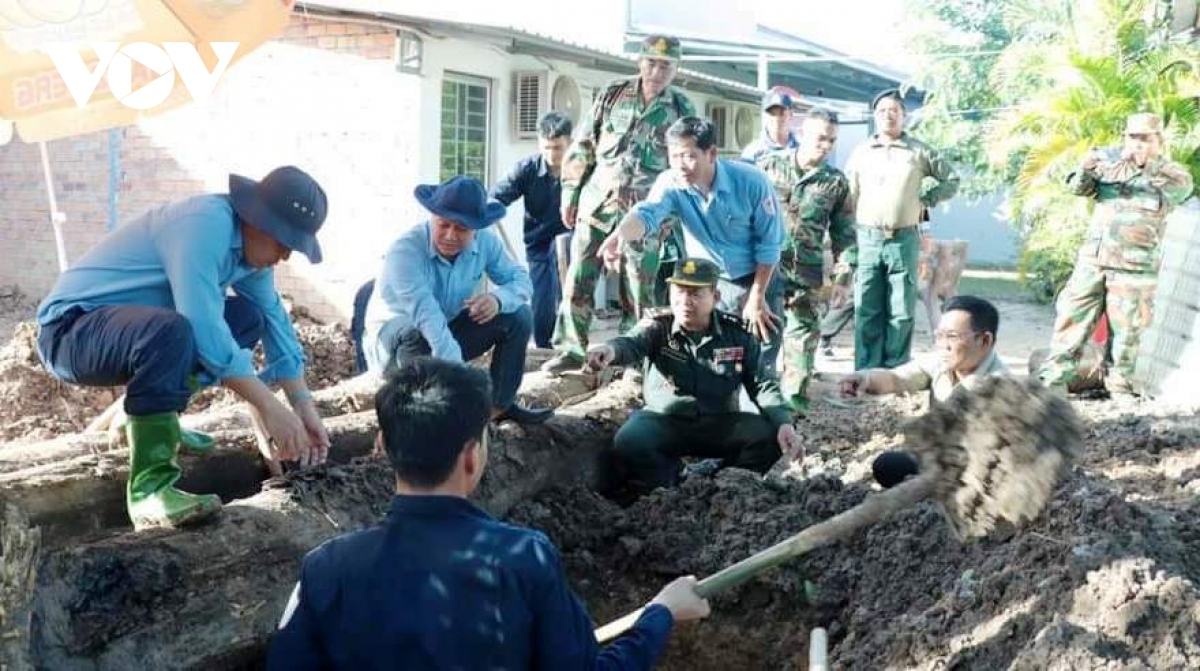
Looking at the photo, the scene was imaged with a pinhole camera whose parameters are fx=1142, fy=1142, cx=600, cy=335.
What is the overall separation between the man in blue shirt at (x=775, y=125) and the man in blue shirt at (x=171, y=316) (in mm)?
4929

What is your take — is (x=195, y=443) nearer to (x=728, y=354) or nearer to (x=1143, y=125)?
(x=728, y=354)

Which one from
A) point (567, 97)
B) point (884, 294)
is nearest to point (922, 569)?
point (884, 294)

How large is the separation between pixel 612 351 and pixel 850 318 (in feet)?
22.4

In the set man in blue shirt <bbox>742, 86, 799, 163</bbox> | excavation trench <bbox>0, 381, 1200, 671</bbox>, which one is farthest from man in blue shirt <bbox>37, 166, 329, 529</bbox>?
man in blue shirt <bbox>742, 86, 799, 163</bbox>

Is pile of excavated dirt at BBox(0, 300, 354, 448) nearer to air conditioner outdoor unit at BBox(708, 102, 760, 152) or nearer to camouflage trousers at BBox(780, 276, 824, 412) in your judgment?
camouflage trousers at BBox(780, 276, 824, 412)

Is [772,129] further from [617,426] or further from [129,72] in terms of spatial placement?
[129,72]

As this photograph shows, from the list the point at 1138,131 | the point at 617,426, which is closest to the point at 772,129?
the point at 1138,131

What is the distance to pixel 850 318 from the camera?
11531mm

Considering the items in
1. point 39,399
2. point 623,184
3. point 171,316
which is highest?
point 623,184

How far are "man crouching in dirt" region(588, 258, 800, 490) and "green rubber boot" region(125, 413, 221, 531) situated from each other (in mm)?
2218

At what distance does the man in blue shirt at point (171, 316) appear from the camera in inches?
140

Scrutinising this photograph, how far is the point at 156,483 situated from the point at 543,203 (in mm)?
4751

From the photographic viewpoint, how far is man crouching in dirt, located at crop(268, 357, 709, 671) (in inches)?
92.1

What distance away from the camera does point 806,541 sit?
332cm
